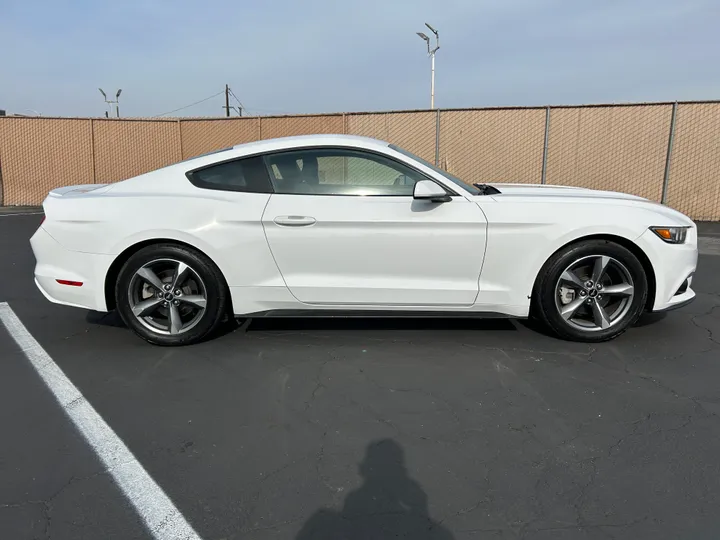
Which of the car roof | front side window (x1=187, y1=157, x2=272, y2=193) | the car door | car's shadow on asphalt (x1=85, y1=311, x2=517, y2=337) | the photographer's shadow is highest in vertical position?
the car roof

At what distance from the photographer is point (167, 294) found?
3580 mm

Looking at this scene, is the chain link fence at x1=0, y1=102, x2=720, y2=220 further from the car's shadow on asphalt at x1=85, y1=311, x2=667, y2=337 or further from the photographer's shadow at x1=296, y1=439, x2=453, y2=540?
the photographer's shadow at x1=296, y1=439, x2=453, y2=540

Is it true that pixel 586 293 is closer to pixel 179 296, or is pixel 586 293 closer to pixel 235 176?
pixel 235 176

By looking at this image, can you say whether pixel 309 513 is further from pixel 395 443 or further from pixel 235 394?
pixel 235 394

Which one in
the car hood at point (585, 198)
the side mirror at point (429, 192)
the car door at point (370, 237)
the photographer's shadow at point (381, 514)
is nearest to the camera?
the photographer's shadow at point (381, 514)

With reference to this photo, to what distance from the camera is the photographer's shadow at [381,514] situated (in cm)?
187

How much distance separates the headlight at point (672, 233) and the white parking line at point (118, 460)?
3372 millimetres

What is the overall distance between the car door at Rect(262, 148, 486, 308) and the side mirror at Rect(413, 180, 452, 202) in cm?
7

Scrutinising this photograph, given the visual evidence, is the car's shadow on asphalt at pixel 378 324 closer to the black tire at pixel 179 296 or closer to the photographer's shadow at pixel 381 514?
the black tire at pixel 179 296

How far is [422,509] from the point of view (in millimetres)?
2002

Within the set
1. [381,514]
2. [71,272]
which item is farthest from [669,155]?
[71,272]

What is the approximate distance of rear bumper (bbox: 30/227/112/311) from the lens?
3.54 meters

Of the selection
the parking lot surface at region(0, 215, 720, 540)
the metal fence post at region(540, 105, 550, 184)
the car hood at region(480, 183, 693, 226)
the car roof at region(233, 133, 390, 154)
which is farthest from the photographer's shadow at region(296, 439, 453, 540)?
the metal fence post at region(540, 105, 550, 184)

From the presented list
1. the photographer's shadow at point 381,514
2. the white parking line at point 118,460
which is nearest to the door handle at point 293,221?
the white parking line at point 118,460
